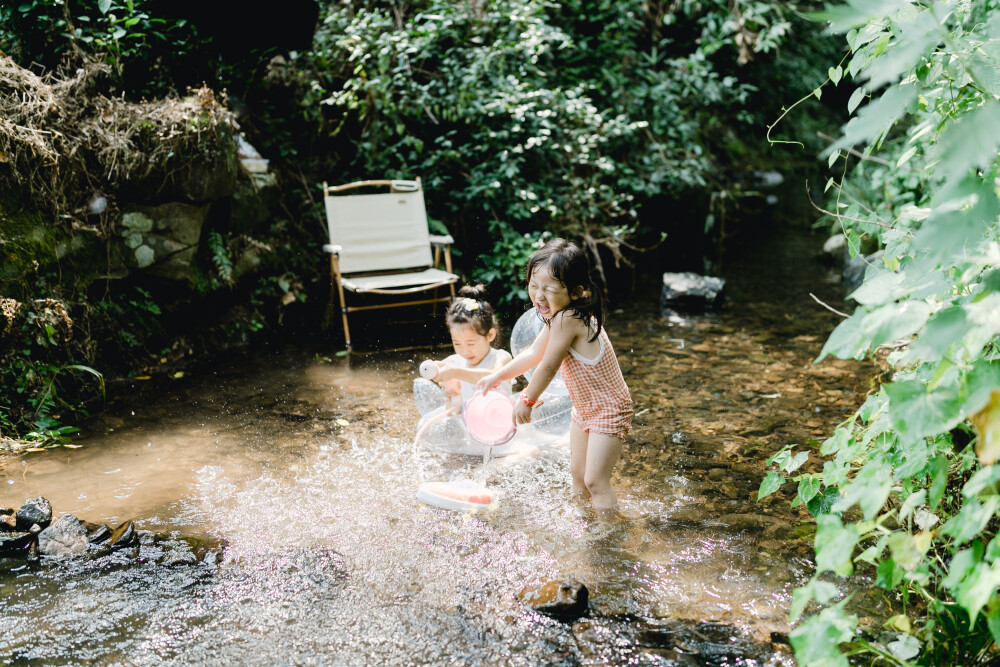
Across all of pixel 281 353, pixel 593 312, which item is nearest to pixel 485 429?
pixel 593 312

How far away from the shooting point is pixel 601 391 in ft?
10.0

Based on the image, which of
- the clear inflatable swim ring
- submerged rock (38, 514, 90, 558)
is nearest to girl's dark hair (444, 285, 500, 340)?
the clear inflatable swim ring

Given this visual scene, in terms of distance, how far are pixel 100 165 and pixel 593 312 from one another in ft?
12.3

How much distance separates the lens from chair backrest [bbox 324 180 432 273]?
6.12 meters

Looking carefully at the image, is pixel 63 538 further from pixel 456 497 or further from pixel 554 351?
pixel 554 351

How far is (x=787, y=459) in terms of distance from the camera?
8.11 ft

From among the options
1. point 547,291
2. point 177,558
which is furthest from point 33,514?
point 547,291

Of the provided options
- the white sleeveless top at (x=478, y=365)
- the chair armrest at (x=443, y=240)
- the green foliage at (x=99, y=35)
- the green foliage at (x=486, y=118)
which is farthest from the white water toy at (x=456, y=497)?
the green foliage at (x=99, y=35)

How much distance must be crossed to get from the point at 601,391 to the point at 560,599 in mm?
933

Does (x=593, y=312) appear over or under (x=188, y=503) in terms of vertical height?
over

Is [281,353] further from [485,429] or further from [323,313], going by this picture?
[485,429]

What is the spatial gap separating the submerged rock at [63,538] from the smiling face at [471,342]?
1.79 metres

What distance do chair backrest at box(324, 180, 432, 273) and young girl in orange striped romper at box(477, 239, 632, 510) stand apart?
3.25 meters

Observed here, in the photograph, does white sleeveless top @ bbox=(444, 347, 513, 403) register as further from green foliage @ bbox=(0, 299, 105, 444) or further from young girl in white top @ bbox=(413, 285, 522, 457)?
green foliage @ bbox=(0, 299, 105, 444)
